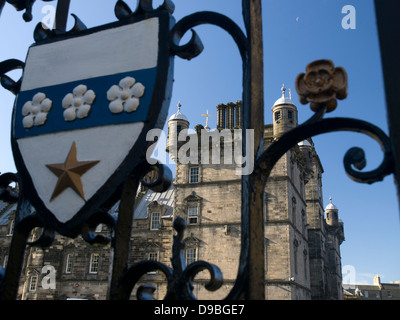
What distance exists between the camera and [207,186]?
91.5ft

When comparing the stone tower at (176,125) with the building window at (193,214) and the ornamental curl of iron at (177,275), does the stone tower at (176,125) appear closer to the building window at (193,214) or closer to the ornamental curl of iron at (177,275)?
the building window at (193,214)

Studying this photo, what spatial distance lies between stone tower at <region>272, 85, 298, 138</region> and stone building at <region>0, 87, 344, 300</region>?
3.1 inches

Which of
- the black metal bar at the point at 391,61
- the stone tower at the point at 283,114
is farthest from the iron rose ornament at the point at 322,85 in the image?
the stone tower at the point at 283,114

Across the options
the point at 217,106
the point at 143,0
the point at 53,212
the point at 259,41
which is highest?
the point at 217,106

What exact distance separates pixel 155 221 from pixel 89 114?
96.7ft

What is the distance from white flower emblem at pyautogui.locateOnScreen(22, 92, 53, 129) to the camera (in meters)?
2.37

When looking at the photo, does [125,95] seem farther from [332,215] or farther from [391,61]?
[332,215]

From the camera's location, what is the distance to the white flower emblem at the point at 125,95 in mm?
2100

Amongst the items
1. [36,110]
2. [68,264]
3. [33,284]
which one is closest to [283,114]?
[68,264]

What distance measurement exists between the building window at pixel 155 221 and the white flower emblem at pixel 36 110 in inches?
1137

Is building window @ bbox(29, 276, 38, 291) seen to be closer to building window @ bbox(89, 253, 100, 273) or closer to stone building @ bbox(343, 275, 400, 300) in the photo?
building window @ bbox(89, 253, 100, 273)

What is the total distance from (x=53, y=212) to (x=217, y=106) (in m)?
30.8

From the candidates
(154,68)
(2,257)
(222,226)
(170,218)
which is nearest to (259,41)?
(154,68)

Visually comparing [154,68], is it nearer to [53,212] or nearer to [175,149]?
[53,212]
